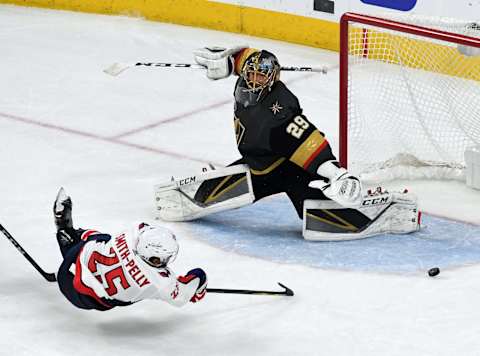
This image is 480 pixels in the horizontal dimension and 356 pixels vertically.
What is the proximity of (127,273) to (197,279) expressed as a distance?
0.82 feet

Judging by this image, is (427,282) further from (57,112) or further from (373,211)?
(57,112)

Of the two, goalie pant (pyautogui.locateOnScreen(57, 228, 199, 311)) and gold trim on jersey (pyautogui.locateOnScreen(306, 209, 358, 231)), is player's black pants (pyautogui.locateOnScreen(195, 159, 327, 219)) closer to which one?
gold trim on jersey (pyautogui.locateOnScreen(306, 209, 358, 231))

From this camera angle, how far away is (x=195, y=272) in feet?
12.8

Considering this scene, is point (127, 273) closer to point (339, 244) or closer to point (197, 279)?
point (197, 279)

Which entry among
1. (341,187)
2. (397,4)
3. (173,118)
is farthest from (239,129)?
(397,4)

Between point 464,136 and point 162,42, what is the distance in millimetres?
2790

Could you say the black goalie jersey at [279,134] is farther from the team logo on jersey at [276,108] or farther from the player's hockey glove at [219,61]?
the player's hockey glove at [219,61]

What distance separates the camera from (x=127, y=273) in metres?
3.78

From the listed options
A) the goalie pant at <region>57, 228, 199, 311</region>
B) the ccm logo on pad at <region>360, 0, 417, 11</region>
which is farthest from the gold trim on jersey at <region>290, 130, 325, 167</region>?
the ccm logo on pad at <region>360, 0, 417, 11</region>

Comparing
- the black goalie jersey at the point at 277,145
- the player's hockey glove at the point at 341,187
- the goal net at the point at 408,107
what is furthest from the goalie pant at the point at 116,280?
the goal net at the point at 408,107

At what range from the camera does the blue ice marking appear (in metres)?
4.52

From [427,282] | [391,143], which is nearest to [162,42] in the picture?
[391,143]

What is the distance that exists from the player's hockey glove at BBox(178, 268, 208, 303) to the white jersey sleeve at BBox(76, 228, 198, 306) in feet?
0.06

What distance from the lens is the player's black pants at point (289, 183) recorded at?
15.5 ft
